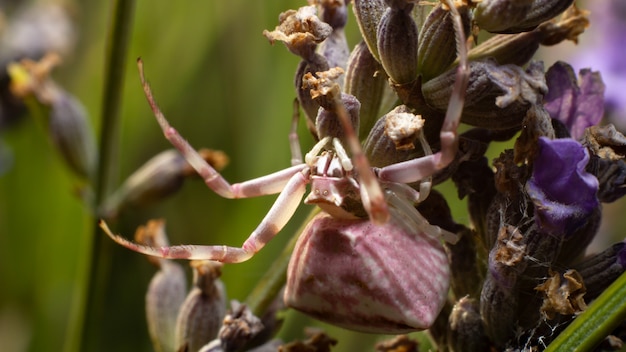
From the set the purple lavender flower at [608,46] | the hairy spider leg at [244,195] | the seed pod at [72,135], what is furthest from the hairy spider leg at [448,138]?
the purple lavender flower at [608,46]

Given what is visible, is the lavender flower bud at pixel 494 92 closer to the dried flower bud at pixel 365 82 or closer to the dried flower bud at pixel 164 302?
the dried flower bud at pixel 365 82

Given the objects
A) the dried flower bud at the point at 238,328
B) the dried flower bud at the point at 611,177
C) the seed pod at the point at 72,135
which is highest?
the seed pod at the point at 72,135

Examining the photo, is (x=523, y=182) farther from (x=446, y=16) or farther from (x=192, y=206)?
(x=192, y=206)

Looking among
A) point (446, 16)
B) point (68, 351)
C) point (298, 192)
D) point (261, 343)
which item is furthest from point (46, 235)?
point (446, 16)

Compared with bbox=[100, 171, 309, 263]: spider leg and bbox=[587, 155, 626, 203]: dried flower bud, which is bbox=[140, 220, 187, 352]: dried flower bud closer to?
bbox=[100, 171, 309, 263]: spider leg

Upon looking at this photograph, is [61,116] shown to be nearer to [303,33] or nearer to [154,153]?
[154,153]

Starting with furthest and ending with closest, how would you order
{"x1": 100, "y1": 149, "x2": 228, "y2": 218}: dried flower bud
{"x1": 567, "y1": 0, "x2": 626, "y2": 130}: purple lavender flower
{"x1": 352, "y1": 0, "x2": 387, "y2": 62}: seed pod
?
{"x1": 567, "y1": 0, "x2": 626, "y2": 130}: purple lavender flower → {"x1": 100, "y1": 149, "x2": 228, "y2": 218}: dried flower bud → {"x1": 352, "y1": 0, "x2": 387, "y2": 62}: seed pod

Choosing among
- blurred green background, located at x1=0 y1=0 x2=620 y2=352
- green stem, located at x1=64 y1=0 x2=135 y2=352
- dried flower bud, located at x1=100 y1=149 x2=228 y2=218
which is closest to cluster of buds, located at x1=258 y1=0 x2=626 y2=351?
green stem, located at x1=64 y1=0 x2=135 y2=352
